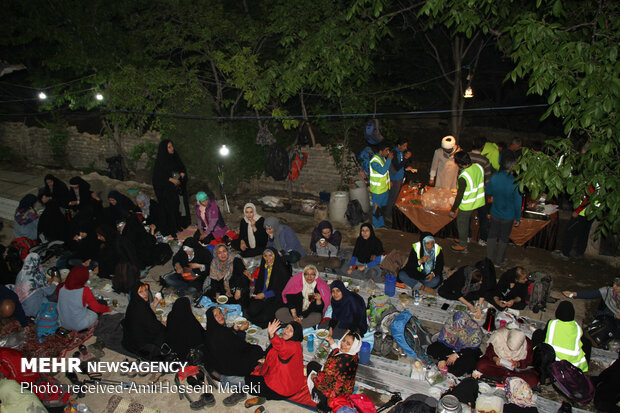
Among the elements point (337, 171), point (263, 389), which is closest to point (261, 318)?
point (263, 389)

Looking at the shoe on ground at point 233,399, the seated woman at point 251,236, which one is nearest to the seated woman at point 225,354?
the shoe on ground at point 233,399

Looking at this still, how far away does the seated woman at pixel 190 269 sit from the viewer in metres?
6.99

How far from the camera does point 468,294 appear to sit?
614 centimetres

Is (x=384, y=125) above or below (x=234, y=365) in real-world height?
above

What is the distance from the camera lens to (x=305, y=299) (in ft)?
20.5

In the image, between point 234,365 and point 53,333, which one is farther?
point 53,333

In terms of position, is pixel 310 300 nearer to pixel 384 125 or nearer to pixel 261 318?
pixel 261 318

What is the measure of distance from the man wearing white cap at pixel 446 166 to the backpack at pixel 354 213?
5.59 ft

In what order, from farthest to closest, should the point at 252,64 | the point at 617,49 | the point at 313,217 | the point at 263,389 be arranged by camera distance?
the point at 313,217 → the point at 252,64 → the point at 263,389 → the point at 617,49

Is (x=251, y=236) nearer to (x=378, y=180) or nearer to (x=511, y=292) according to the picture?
(x=378, y=180)

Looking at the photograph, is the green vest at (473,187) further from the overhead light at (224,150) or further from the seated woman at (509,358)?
the overhead light at (224,150)

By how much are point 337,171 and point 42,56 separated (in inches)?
411

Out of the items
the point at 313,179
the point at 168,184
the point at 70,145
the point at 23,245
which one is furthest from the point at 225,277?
the point at 70,145

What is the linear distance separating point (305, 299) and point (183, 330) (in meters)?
1.79
